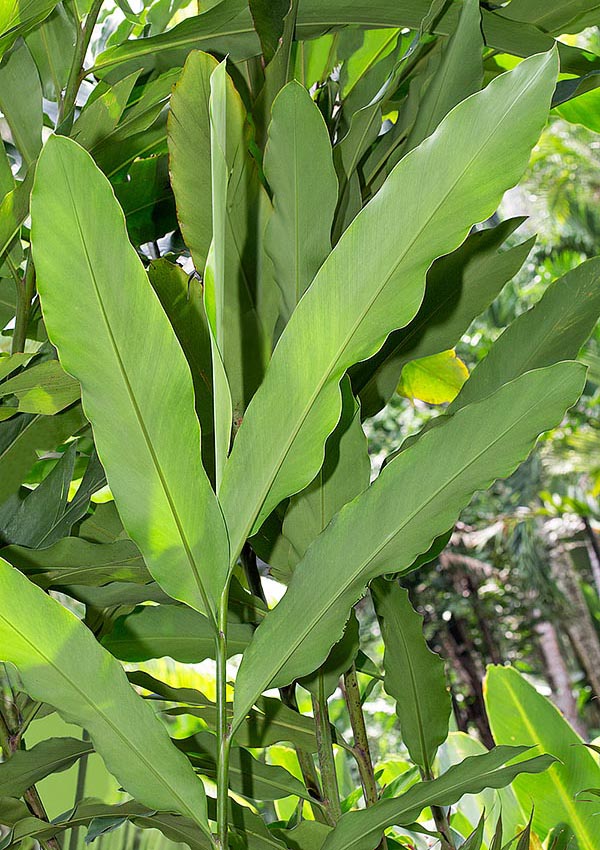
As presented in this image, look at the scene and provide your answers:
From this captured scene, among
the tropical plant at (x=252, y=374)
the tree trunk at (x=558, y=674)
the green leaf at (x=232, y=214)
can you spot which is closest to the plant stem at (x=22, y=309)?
the tropical plant at (x=252, y=374)

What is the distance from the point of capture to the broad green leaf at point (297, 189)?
0.96ft

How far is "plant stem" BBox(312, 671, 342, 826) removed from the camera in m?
0.37

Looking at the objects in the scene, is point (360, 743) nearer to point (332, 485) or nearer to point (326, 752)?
point (326, 752)

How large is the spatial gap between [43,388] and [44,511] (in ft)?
0.25

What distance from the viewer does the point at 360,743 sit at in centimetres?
39

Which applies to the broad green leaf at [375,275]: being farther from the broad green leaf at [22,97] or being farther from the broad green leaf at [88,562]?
the broad green leaf at [22,97]

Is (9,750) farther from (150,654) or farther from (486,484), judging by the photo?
(486,484)

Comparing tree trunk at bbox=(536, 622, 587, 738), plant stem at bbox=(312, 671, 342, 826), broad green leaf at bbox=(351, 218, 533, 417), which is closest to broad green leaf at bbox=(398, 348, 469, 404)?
broad green leaf at bbox=(351, 218, 533, 417)

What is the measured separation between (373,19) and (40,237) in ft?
0.84

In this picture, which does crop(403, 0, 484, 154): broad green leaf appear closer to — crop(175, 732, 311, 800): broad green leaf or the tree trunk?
crop(175, 732, 311, 800): broad green leaf

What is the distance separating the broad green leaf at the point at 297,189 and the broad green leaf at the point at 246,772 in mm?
215

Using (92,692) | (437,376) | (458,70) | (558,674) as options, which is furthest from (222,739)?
(558,674)

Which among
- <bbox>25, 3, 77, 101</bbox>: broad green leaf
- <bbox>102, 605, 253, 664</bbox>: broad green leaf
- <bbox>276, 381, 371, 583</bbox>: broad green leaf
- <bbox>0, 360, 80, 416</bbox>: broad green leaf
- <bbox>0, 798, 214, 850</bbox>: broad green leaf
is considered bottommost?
<bbox>0, 798, 214, 850</bbox>: broad green leaf

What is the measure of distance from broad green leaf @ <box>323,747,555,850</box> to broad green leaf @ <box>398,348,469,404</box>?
335 mm
